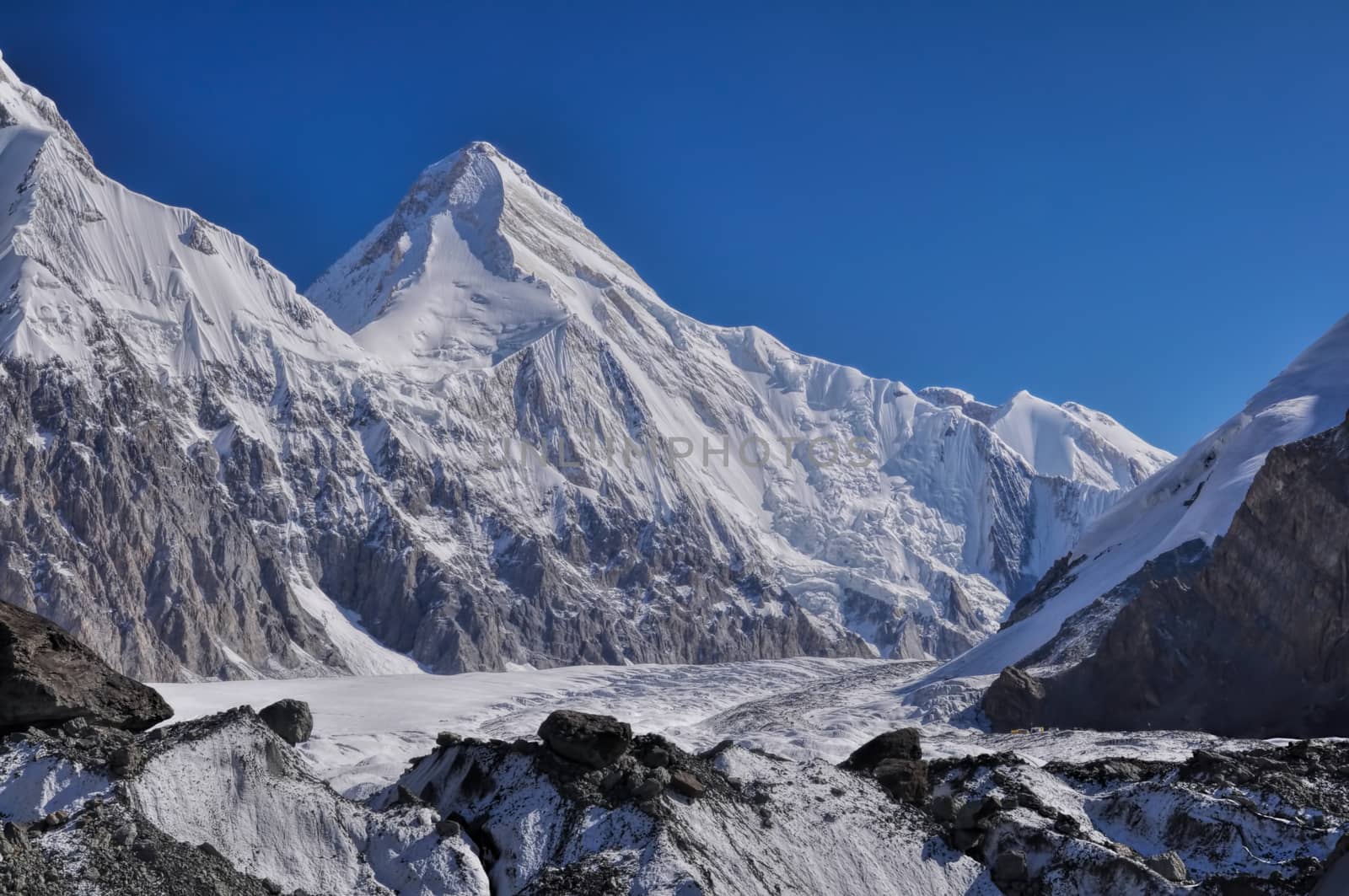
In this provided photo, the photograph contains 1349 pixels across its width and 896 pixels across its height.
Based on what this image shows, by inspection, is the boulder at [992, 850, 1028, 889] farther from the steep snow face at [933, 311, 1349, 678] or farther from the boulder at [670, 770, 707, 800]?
the steep snow face at [933, 311, 1349, 678]

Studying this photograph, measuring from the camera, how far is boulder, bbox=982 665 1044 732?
118562 millimetres

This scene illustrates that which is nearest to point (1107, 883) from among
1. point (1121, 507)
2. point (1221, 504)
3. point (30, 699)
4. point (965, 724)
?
point (30, 699)

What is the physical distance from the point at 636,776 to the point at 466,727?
4539 inches

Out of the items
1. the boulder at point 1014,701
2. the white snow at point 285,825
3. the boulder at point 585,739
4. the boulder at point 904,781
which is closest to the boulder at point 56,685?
the white snow at point 285,825

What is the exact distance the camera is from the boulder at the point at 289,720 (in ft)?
143

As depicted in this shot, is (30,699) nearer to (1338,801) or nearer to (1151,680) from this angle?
(1338,801)

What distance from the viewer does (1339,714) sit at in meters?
93.9

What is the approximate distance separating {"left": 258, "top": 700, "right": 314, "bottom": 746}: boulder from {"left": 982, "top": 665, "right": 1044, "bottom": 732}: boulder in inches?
3277

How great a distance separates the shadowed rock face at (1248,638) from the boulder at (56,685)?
80925 mm

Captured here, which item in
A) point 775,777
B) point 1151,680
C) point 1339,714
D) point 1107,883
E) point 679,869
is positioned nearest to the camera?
point 679,869

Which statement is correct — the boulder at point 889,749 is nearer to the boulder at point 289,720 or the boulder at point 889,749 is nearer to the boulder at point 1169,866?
the boulder at point 1169,866

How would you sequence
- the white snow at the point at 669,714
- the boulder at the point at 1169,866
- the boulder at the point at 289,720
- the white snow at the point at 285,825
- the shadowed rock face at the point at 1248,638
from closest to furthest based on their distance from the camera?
the white snow at the point at 285,825 < the boulder at the point at 1169,866 < the boulder at the point at 289,720 < the white snow at the point at 669,714 < the shadowed rock face at the point at 1248,638

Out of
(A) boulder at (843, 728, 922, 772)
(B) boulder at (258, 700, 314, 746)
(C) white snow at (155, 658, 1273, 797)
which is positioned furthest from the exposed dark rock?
(C) white snow at (155, 658, 1273, 797)

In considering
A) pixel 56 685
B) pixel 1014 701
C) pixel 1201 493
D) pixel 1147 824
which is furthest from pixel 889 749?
pixel 1201 493
